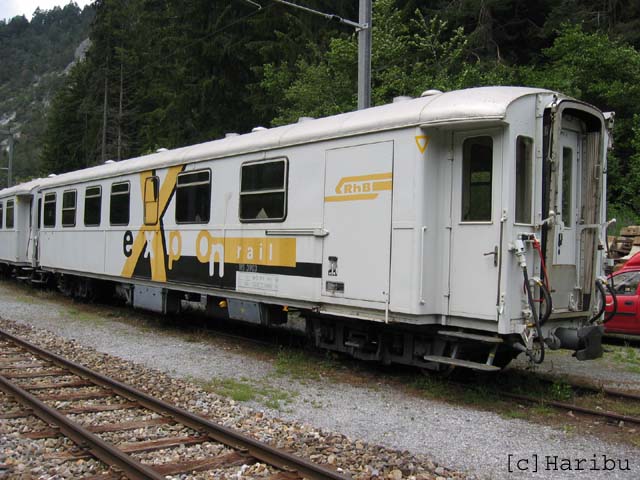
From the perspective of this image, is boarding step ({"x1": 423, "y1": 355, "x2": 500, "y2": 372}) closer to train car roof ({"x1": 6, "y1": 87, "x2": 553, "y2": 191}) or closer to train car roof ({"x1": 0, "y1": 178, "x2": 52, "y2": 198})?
train car roof ({"x1": 6, "y1": 87, "x2": 553, "y2": 191})

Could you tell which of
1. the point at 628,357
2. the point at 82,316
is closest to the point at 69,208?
the point at 82,316

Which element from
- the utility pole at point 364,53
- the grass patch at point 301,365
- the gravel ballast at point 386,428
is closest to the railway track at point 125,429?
the gravel ballast at point 386,428

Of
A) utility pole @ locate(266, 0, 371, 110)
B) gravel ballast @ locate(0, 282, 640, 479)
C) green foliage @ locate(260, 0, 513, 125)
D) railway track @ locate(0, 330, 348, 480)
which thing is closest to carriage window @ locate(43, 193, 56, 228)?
green foliage @ locate(260, 0, 513, 125)

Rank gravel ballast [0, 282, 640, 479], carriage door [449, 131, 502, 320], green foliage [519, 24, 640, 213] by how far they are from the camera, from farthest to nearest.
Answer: green foliage [519, 24, 640, 213], carriage door [449, 131, 502, 320], gravel ballast [0, 282, 640, 479]

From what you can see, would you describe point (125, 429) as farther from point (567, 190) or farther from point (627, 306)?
point (627, 306)

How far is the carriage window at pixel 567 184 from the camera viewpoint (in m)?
7.29

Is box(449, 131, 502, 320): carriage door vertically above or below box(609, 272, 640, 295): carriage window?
above

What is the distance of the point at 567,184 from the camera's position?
733 centimetres

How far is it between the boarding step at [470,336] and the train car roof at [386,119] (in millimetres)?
2228

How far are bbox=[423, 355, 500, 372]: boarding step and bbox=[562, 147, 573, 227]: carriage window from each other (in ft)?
6.49

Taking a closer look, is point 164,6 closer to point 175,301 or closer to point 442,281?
point 175,301

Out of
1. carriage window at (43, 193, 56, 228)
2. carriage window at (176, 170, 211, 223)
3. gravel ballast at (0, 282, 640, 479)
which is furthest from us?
carriage window at (43, 193, 56, 228)

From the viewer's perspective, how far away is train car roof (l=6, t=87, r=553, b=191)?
6.63 meters

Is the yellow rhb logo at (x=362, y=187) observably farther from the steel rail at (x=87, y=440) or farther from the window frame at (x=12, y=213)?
the window frame at (x=12, y=213)
